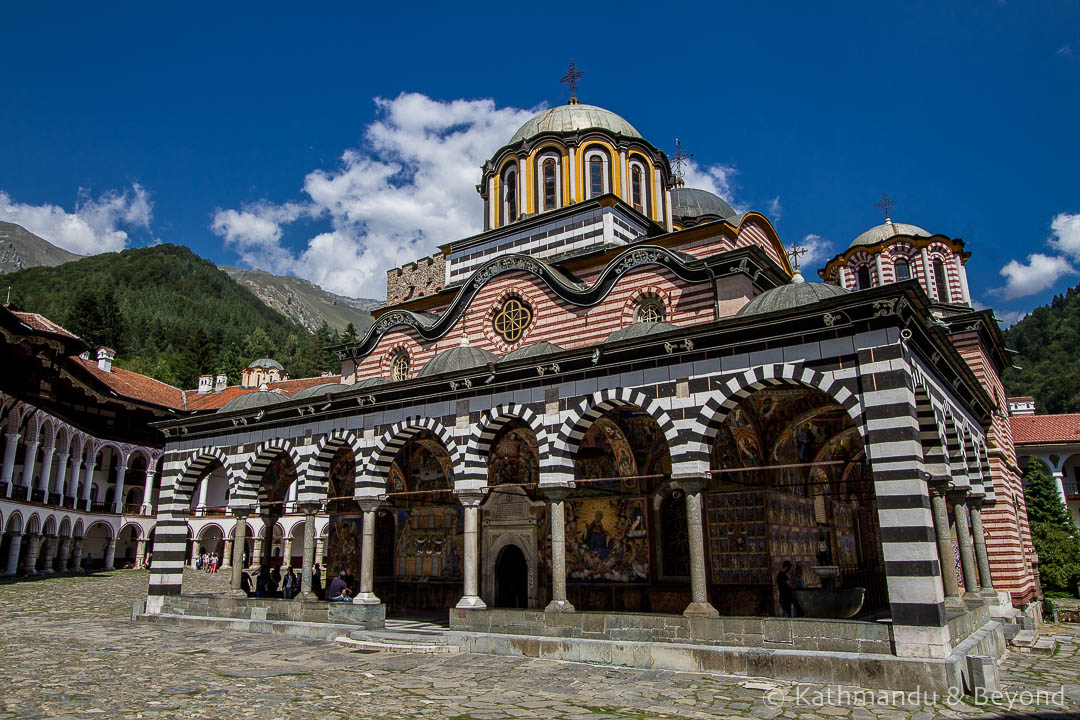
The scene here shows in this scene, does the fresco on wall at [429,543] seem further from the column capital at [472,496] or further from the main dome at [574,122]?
the main dome at [574,122]

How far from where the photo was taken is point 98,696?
26.6ft

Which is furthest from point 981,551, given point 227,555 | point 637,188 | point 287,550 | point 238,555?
point 227,555

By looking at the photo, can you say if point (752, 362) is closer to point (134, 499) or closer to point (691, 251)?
point (691, 251)

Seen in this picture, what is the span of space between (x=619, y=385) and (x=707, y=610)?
3549 mm

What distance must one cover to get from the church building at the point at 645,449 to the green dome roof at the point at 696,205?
712cm

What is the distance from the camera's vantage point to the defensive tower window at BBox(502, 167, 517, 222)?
21.0 m

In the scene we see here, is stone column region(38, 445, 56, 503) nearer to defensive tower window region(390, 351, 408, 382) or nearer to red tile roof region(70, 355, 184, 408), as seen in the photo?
red tile roof region(70, 355, 184, 408)

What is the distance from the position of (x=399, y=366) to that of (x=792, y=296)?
33.3 feet

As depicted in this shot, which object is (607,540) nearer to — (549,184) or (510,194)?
(549,184)

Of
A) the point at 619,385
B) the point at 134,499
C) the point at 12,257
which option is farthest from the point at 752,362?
the point at 12,257

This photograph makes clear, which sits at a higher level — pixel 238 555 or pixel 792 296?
pixel 792 296

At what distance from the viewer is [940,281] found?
928 inches

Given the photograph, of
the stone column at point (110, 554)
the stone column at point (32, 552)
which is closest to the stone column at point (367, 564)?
the stone column at point (32, 552)

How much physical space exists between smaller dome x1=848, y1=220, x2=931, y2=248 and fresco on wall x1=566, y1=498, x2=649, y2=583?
1465 cm
